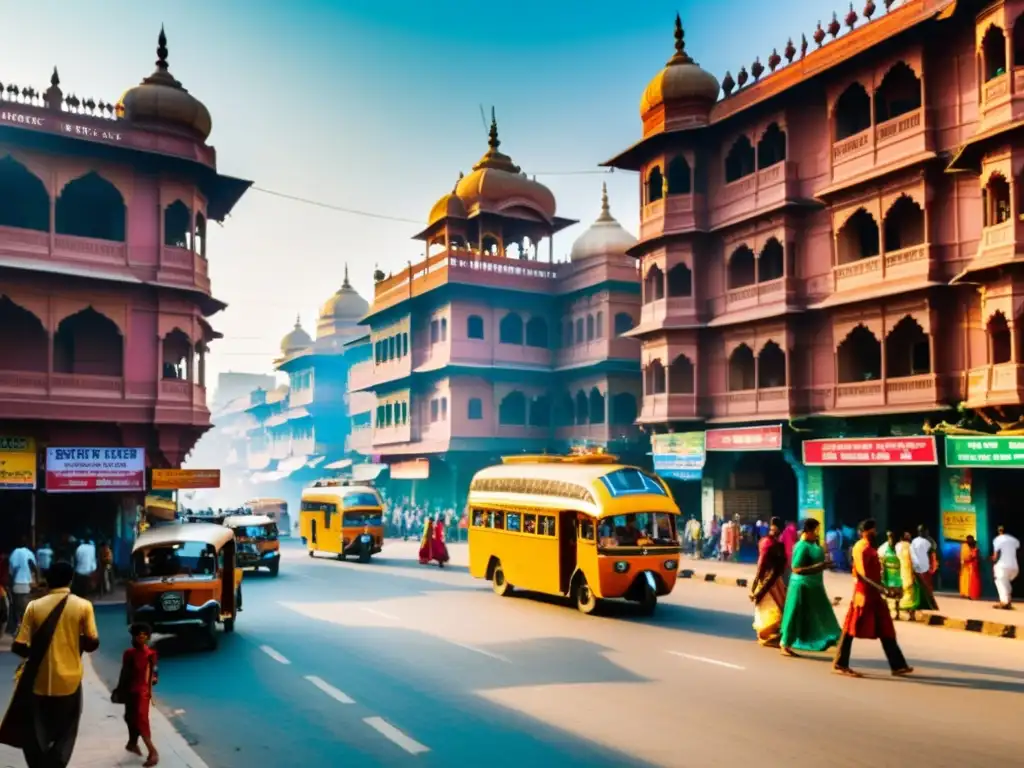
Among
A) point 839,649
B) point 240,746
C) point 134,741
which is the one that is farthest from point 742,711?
point 134,741

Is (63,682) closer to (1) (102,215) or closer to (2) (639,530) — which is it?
(2) (639,530)

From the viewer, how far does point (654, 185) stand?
3238cm

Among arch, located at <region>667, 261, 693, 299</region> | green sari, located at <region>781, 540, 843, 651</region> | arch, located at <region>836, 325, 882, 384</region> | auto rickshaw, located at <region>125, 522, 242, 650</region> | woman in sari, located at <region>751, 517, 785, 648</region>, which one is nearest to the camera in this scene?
green sari, located at <region>781, 540, 843, 651</region>

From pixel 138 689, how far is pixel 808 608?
321 inches

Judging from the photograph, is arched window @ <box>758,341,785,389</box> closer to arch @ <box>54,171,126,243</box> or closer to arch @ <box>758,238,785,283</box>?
arch @ <box>758,238,785,283</box>

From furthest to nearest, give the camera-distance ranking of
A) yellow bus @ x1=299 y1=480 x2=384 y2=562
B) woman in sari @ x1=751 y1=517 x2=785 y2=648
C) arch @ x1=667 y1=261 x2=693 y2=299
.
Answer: arch @ x1=667 y1=261 x2=693 y2=299
yellow bus @ x1=299 y1=480 x2=384 y2=562
woman in sari @ x1=751 y1=517 x2=785 y2=648

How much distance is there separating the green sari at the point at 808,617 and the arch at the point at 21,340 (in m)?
20.3

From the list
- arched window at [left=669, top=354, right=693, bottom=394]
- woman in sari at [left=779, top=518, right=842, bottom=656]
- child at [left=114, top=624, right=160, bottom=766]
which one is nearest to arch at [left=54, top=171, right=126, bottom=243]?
arched window at [left=669, top=354, right=693, bottom=394]

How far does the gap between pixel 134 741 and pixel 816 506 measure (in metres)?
21.9

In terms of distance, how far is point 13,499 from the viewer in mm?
24688

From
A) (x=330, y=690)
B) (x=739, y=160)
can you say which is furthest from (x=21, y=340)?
(x=739, y=160)

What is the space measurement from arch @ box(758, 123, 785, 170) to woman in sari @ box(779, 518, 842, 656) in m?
18.9

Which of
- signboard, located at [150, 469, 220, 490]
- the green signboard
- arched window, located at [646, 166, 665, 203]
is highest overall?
arched window, located at [646, 166, 665, 203]

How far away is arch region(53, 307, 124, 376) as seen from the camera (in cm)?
2586
